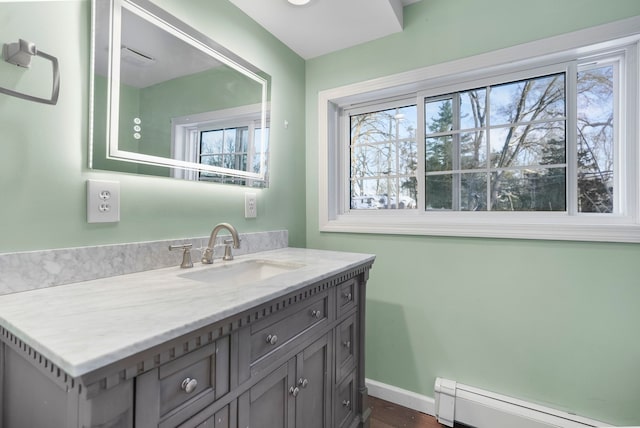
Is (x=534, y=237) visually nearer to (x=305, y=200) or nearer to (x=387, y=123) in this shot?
(x=387, y=123)

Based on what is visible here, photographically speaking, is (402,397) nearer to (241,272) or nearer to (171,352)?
(241,272)

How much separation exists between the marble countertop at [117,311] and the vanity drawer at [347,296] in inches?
10.0

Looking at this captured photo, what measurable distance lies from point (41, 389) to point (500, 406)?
1.80 meters

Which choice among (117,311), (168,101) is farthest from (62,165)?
(117,311)

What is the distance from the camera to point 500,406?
147 cm

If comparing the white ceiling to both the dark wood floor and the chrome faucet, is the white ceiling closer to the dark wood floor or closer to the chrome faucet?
the chrome faucet

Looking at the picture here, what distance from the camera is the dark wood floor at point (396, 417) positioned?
1601 mm

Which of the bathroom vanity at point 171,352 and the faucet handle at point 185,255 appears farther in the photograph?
the faucet handle at point 185,255

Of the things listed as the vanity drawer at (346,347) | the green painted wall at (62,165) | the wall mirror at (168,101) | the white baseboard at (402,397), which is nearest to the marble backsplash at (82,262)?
the green painted wall at (62,165)

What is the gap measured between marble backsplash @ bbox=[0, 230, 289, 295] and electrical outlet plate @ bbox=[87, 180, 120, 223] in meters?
0.10

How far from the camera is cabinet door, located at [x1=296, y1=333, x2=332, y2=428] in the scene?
1.02 meters

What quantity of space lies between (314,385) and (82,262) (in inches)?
35.2

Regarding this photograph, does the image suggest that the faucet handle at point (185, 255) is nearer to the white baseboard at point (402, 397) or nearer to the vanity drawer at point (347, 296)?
the vanity drawer at point (347, 296)

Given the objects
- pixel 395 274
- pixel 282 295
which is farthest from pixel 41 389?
pixel 395 274
